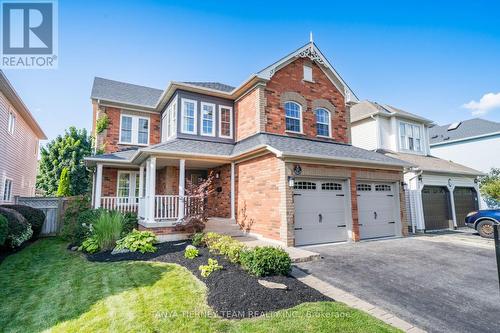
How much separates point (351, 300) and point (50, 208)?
1478cm

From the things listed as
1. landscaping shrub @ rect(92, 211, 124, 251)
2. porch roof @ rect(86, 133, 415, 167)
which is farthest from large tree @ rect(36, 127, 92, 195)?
landscaping shrub @ rect(92, 211, 124, 251)

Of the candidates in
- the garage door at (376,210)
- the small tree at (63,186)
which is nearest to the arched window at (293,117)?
the garage door at (376,210)

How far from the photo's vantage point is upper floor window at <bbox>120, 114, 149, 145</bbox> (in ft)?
47.6

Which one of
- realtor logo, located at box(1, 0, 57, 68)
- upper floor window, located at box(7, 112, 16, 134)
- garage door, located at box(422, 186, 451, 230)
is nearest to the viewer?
realtor logo, located at box(1, 0, 57, 68)

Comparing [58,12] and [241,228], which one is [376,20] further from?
[58,12]

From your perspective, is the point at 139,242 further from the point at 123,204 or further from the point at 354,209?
the point at 354,209

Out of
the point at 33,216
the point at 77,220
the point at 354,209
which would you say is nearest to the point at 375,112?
the point at 354,209

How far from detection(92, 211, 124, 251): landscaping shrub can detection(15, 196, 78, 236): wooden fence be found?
5575 millimetres

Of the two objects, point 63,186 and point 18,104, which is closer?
point 18,104

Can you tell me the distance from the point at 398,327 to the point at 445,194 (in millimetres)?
14995

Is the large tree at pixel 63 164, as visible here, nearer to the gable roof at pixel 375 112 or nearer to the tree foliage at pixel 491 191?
the gable roof at pixel 375 112

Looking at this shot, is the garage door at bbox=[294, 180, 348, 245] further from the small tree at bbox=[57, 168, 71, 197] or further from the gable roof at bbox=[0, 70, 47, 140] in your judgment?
the small tree at bbox=[57, 168, 71, 197]

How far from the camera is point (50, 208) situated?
13.0 m

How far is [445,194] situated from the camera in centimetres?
1515
